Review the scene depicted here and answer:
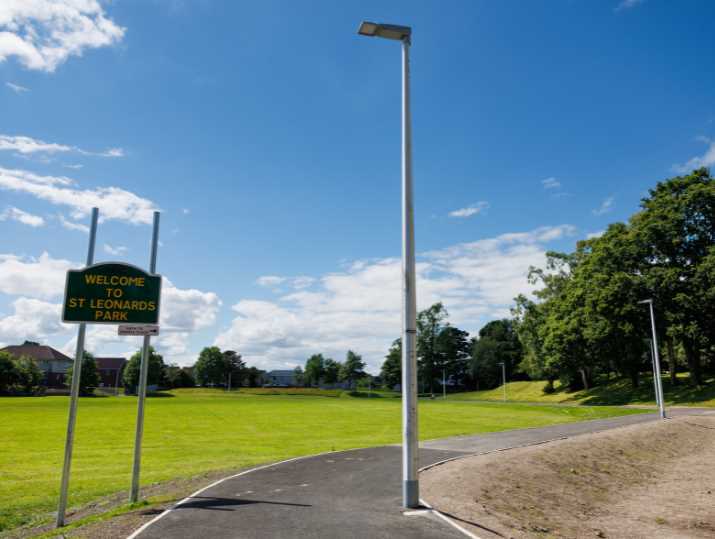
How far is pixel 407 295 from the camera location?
36.1ft

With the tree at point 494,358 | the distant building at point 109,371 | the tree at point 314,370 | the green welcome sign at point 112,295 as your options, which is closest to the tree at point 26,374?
the distant building at point 109,371

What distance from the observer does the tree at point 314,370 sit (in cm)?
17262

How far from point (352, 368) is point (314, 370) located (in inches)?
682

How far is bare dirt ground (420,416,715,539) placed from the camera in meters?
10.7

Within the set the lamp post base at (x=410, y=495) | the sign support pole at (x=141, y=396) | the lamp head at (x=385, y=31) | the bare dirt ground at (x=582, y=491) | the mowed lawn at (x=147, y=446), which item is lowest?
the mowed lawn at (x=147, y=446)

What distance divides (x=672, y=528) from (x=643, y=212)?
5201 cm

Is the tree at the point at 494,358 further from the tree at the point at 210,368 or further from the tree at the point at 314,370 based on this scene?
the tree at the point at 210,368

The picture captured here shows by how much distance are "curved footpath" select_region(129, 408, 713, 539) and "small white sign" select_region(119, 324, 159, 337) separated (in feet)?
13.3

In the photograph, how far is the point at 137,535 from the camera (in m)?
8.42

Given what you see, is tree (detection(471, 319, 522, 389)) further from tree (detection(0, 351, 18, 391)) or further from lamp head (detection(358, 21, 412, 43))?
lamp head (detection(358, 21, 412, 43))

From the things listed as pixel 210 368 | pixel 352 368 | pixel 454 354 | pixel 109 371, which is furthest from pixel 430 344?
pixel 109 371

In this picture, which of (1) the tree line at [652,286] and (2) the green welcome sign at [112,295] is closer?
(2) the green welcome sign at [112,295]

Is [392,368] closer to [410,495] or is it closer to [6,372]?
[6,372]

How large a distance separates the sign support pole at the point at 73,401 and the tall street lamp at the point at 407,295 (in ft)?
22.7
